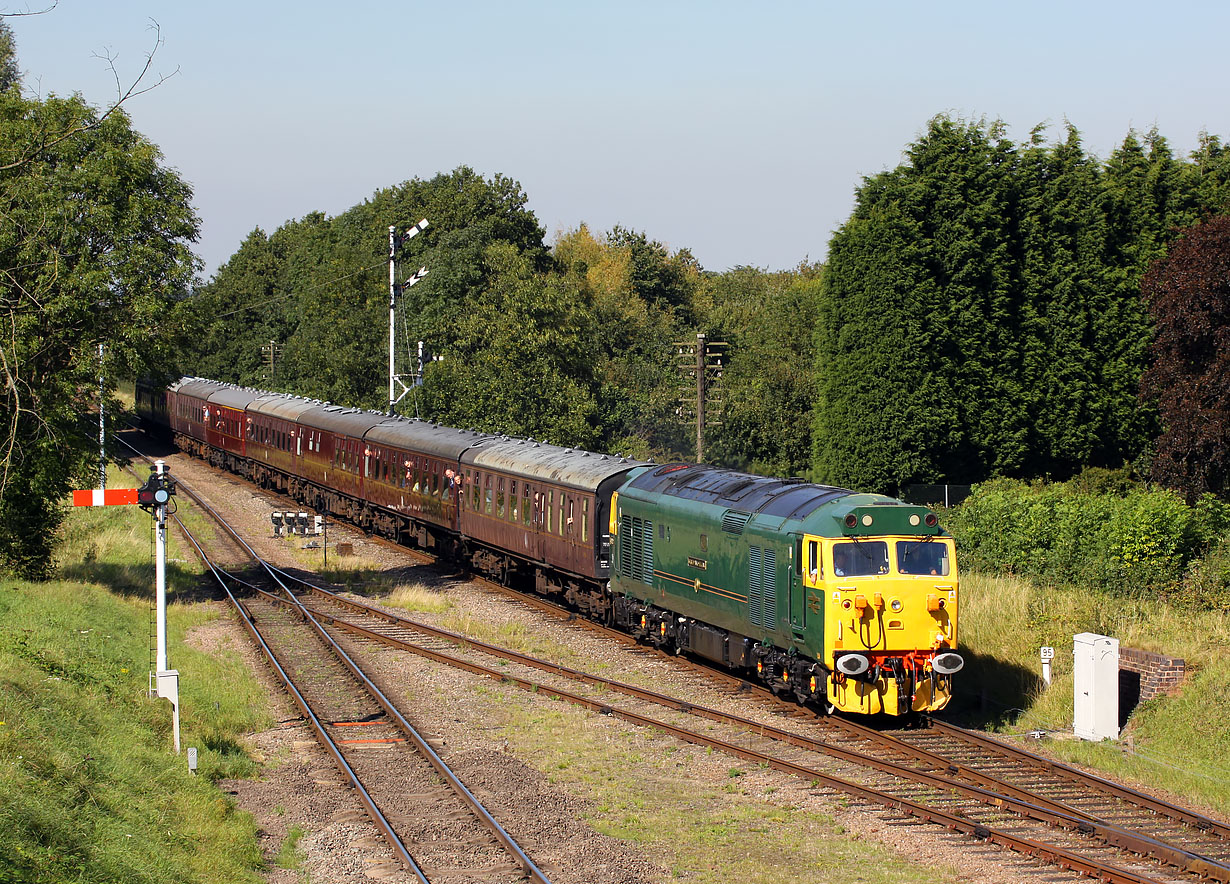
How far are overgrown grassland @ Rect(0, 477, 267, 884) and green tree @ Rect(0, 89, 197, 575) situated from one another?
95.3 inches

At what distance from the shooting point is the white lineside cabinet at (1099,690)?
53.4ft

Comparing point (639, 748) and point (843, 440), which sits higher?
point (843, 440)

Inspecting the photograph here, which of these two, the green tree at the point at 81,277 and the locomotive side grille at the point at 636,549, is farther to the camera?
the green tree at the point at 81,277

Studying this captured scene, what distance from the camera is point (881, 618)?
1588 cm

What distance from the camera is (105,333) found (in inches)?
985

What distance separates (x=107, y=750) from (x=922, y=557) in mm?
10412

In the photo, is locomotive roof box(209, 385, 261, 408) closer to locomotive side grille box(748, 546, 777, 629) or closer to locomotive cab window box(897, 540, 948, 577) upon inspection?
locomotive side grille box(748, 546, 777, 629)

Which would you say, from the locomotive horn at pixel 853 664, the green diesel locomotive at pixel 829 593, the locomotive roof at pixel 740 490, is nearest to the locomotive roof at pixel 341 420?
the locomotive roof at pixel 740 490

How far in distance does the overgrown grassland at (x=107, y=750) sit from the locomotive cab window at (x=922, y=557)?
880cm

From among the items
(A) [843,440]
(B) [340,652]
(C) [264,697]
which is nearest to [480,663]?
(B) [340,652]

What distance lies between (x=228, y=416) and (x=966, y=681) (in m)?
41.2

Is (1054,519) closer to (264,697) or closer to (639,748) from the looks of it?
(639,748)

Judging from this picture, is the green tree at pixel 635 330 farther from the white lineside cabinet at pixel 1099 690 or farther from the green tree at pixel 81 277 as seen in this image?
the white lineside cabinet at pixel 1099 690

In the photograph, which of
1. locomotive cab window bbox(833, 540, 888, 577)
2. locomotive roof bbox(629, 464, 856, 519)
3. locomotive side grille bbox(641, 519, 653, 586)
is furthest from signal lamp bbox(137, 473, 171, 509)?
locomotive cab window bbox(833, 540, 888, 577)
